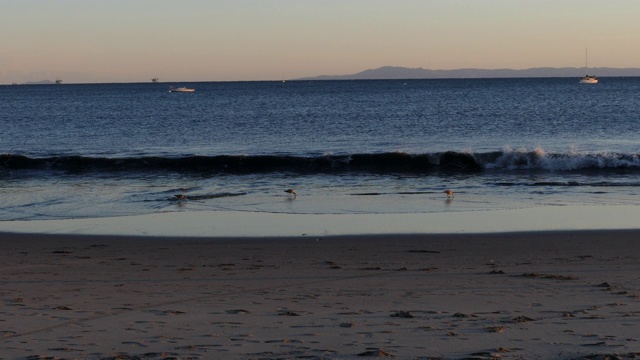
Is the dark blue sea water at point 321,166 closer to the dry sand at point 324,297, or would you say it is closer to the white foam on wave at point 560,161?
the white foam on wave at point 560,161

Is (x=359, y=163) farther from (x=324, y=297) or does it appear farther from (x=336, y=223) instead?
(x=324, y=297)

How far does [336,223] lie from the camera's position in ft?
44.9

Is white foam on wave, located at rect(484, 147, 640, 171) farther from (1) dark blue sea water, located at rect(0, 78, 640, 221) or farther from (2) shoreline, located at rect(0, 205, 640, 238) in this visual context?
(2) shoreline, located at rect(0, 205, 640, 238)

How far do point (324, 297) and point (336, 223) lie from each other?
19.6ft

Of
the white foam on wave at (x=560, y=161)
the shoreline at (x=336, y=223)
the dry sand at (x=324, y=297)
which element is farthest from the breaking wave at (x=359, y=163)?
the dry sand at (x=324, y=297)

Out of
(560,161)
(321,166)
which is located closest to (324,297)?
(321,166)

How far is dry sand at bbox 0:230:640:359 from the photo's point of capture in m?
5.94

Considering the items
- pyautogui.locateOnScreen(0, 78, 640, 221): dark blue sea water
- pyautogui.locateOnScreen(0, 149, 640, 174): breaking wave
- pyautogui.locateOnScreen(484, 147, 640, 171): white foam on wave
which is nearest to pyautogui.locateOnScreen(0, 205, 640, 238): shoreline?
pyautogui.locateOnScreen(0, 78, 640, 221): dark blue sea water

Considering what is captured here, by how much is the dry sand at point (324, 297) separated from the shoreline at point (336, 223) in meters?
0.93

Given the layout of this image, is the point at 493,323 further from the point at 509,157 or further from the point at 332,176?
the point at 509,157

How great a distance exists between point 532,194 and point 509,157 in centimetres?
808

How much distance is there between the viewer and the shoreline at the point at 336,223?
1275 cm

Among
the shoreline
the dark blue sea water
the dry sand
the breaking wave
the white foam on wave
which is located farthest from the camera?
the breaking wave

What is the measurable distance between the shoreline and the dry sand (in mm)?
932
